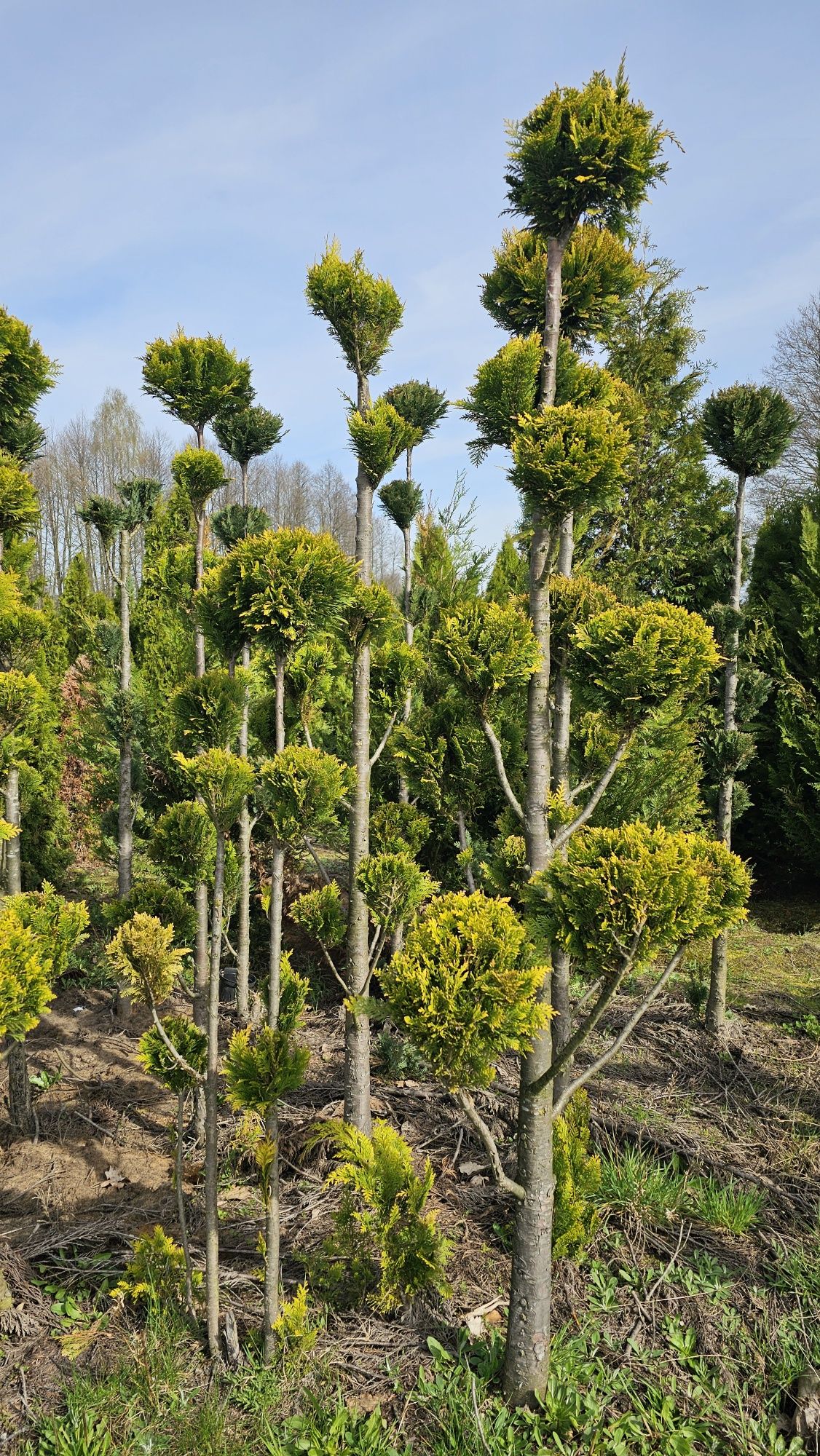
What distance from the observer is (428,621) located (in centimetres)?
835

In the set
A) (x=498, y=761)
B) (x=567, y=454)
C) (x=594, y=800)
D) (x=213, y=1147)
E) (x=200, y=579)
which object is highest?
(x=567, y=454)

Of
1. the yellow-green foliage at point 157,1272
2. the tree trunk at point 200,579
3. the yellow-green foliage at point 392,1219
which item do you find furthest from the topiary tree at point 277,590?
the yellow-green foliage at point 157,1272

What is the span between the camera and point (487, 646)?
10.2 feet

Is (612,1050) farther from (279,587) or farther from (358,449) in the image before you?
(358,449)

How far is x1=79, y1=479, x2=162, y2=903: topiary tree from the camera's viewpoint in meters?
6.94

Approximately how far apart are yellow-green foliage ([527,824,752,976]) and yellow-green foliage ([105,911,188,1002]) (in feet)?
5.15

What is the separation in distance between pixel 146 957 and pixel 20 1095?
8.88ft

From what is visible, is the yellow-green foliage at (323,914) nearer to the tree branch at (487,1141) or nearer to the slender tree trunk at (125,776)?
the tree branch at (487,1141)

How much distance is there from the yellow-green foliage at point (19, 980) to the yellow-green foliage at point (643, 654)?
266cm

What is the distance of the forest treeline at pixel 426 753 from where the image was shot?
8.81 ft

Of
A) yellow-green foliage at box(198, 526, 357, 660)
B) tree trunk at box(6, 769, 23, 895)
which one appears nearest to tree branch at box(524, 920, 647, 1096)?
yellow-green foliage at box(198, 526, 357, 660)

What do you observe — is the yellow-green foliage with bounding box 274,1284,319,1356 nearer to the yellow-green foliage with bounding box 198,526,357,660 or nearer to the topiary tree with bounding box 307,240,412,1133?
the topiary tree with bounding box 307,240,412,1133

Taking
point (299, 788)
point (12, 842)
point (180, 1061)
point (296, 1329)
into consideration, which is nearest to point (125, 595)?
point (12, 842)

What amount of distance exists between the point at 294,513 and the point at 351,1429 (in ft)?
→ 108
